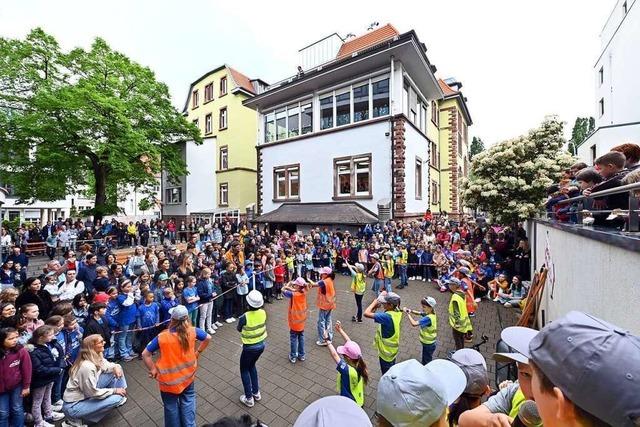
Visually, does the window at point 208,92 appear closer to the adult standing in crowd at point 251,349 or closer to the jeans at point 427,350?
the adult standing in crowd at point 251,349

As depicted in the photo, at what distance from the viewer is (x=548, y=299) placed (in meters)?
6.54

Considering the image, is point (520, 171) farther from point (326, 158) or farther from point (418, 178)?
point (326, 158)

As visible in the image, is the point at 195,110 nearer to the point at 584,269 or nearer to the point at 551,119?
the point at 551,119

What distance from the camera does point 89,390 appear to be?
4477 millimetres

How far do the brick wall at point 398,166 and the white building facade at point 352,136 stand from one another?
0.18 ft

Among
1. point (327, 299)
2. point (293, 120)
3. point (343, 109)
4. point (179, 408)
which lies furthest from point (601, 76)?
point (179, 408)

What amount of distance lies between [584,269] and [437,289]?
8381 millimetres

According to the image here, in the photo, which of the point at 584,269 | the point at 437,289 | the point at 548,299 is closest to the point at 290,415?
the point at 584,269

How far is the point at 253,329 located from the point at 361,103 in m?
17.1

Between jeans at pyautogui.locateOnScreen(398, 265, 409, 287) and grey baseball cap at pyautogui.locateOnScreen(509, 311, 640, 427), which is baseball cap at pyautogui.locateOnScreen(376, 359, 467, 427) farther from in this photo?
jeans at pyautogui.locateOnScreen(398, 265, 409, 287)

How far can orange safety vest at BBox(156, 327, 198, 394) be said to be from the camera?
157 inches

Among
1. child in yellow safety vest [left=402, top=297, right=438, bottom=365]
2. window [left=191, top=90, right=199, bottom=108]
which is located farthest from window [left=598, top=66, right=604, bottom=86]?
window [left=191, top=90, right=199, bottom=108]

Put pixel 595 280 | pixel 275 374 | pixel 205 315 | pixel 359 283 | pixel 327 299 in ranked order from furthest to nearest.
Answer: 1. pixel 359 283
2. pixel 205 315
3. pixel 327 299
4. pixel 275 374
5. pixel 595 280

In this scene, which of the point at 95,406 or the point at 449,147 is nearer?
the point at 95,406
